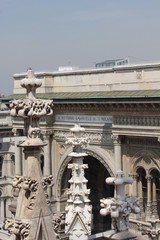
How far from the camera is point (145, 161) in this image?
34.8 m

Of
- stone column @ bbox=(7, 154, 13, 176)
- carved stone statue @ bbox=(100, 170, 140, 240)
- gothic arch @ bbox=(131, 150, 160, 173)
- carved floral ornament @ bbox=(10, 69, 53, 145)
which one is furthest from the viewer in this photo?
stone column @ bbox=(7, 154, 13, 176)

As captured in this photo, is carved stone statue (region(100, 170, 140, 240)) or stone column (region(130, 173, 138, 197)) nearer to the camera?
carved stone statue (region(100, 170, 140, 240))

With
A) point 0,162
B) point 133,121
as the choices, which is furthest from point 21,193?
point 0,162

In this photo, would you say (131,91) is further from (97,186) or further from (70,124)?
(97,186)

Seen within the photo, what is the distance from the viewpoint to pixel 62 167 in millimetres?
41781

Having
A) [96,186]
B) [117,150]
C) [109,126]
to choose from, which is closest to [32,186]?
[117,150]

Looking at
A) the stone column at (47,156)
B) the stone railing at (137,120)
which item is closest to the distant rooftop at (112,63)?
the stone column at (47,156)

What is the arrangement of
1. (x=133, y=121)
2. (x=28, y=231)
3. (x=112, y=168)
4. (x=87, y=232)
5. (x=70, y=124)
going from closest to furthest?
(x=28, y=231) → (x=87, y=232) → (x=133, y=121) → (x=112, y=168) → (x=70, y=124)

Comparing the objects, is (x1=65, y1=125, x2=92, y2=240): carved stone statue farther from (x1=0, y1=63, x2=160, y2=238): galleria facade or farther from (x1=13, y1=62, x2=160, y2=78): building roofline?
(x1=13, y1=62, x2=160, y2=78): building roofline

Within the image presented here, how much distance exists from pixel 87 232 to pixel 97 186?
33.7m

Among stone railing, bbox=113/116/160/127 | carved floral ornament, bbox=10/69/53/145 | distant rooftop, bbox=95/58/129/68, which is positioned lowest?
carved floral ornament, bbox=10/69/53/145

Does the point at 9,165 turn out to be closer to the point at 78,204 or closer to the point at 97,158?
the point at 97,158

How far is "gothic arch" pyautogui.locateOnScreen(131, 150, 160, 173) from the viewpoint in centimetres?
3416

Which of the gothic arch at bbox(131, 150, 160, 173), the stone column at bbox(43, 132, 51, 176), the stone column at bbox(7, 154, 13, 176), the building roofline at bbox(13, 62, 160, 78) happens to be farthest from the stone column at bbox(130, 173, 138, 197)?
the stone column at bbox(7, 154, 13, 176)
